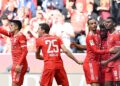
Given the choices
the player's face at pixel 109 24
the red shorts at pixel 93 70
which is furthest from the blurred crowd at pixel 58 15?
the player's face at pixel 109 24

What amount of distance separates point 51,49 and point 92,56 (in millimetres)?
811

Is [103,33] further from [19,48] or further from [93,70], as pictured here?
[19,48]

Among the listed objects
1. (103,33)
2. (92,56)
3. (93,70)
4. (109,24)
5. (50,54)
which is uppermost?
(109,24)

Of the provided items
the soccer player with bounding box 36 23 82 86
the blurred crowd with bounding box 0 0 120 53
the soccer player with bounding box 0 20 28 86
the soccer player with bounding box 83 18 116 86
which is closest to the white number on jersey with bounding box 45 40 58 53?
the soccer player with bounding box 36 23 82 86

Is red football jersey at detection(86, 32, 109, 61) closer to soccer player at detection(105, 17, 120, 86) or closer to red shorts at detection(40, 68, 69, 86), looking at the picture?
soccer player at detection(105, 17, 120, 86)

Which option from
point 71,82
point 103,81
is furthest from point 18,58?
point 71,82

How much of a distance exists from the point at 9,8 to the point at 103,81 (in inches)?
264

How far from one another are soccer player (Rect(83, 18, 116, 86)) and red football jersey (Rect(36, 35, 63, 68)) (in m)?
0.56

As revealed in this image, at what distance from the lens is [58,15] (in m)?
15.6

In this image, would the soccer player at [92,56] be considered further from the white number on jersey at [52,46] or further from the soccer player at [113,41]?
the white number on jersey at [52,46]

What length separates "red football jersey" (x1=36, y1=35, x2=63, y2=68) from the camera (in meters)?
9.72

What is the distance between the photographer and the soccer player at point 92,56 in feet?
31.7

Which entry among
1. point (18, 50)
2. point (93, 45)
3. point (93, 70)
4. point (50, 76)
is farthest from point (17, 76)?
point (93, 45)

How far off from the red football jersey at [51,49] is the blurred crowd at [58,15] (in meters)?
5.32
